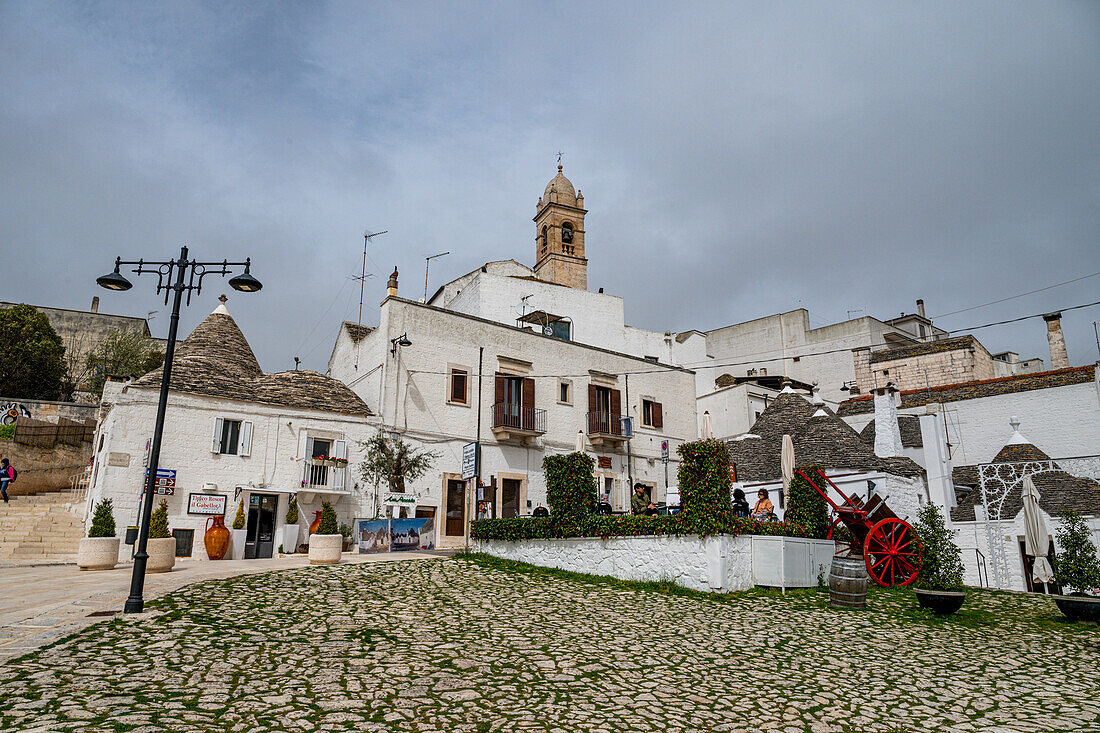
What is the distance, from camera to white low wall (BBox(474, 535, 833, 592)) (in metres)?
13.9

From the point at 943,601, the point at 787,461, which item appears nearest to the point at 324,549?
the point at 787,461

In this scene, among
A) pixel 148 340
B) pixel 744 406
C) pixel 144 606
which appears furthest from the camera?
pixel 148 340

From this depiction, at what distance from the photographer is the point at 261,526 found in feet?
73.0

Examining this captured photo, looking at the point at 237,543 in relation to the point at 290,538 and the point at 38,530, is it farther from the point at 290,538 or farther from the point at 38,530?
the point at 38,530

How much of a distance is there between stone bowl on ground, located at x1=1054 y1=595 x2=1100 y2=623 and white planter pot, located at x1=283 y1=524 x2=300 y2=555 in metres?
19.6

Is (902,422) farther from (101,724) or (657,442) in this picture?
(101,724)

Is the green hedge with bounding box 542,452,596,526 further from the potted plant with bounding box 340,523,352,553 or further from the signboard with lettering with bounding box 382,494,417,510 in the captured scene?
the potted plant with bounding box 340,523,352,553

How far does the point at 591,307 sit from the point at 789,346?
14935 millimetres

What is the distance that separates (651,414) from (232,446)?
18.8 meters

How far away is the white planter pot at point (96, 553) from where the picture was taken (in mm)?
15570

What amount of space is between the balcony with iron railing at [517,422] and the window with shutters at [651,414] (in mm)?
6105

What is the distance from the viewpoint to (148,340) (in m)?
44.4

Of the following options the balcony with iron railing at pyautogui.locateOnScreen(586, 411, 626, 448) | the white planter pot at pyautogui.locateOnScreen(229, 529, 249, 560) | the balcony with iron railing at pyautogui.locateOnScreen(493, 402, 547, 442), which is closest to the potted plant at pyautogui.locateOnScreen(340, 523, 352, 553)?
the white planter pot at pyautogui.locateOnScreen(229, 529, 249, 560)

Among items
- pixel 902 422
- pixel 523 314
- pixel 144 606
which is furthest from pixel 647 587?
pixel 523 314
